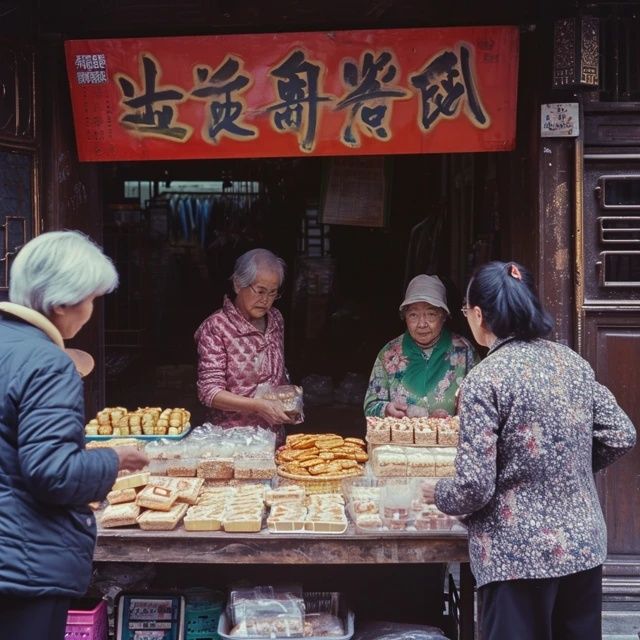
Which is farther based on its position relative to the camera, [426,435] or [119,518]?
[426,435]

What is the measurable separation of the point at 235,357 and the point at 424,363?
1.08m

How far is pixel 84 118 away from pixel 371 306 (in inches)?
221

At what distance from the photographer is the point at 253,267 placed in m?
4.62

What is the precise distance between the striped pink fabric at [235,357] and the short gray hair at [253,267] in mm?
193

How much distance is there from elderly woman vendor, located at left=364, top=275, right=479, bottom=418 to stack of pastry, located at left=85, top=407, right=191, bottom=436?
3.52 feet

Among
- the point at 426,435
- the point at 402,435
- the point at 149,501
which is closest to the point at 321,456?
the point at 402,435

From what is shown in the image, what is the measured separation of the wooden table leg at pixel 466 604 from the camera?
139 inches

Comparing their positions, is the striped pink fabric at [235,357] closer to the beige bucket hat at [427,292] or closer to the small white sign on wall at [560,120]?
the beige bucket hat at [427,292]

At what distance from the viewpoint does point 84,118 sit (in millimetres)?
4516

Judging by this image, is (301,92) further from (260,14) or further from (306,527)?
(306,527)

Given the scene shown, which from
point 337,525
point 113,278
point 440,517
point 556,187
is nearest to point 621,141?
point 556,187

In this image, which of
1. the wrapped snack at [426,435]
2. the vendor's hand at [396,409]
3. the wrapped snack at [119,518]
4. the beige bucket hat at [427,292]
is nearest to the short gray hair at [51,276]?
the wrapped snack at [119,518]

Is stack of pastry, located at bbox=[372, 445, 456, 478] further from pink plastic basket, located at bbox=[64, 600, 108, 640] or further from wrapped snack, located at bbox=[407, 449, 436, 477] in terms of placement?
pink plastic basket, located at bbox=[64, 600, 108, 640]

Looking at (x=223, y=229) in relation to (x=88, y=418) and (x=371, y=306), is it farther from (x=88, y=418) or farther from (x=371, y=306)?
(x=88, y=418)
